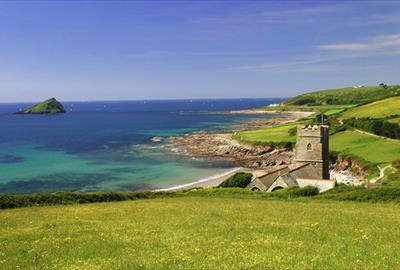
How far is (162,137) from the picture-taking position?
156 m

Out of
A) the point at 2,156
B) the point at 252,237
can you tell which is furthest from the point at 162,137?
the point at 252,237

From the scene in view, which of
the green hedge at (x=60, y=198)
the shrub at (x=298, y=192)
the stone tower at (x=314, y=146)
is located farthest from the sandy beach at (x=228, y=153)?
the shrub at (x=298, y=192)

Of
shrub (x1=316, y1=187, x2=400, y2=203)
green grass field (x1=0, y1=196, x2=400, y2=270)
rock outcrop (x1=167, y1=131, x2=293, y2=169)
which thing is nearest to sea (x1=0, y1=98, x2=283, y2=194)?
rock outcrop (x1=167, y1=131, x2=293, y2=169)

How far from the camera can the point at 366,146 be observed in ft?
291

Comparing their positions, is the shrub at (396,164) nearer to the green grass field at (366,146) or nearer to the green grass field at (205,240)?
the green grass field at (366,146)

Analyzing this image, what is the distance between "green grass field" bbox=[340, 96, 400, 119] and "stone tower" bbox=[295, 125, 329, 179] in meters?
70.0

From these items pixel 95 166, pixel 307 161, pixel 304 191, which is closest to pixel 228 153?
Answer: pixel 95 166

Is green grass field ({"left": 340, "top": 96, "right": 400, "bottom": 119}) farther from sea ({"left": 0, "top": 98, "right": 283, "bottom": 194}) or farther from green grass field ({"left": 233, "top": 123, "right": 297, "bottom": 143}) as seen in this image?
sea ({"left": 0, "top": 98, "right": 283, "bottom": 194})

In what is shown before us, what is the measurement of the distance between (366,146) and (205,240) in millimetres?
78017

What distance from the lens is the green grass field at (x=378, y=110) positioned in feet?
393

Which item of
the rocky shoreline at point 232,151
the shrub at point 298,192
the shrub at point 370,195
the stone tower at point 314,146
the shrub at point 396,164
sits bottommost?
the rocky shoreline at point 232,151

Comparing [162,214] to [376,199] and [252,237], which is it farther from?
[376,199]

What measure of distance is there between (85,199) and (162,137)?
11426 centimetres

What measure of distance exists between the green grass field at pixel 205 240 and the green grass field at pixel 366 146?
51268 millimetres
